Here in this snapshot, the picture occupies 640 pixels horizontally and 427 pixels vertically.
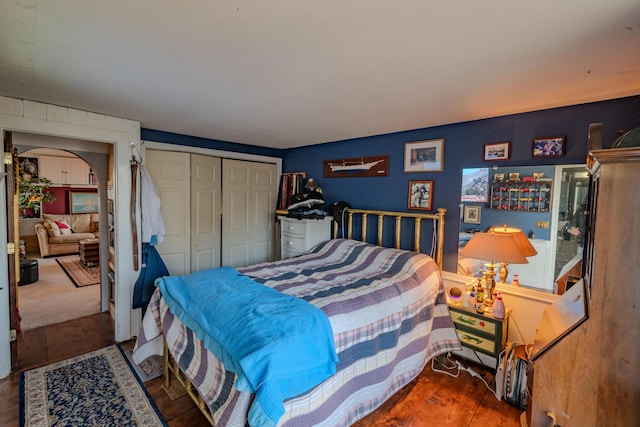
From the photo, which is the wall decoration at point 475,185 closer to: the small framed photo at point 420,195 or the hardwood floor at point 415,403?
the small framed photo at point 420,195

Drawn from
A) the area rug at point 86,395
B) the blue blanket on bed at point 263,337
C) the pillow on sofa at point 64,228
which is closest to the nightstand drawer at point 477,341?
the blue blanket on bed at point 263,337

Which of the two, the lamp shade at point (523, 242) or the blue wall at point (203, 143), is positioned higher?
the blue wall at point (203, 143)

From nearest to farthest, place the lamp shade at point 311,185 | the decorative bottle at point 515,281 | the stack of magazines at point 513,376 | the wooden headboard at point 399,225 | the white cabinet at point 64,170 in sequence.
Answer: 1. the stack of magazines at point 513,376
2. the decorative bottle at point 515,281
3. the wooden headboard at point 399,225
4. the lamp shade at point 311,185
5. the white cabinet at point 64,170

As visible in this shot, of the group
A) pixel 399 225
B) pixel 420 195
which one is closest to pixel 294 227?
pixel 399 225

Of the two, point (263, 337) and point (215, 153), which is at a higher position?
point (215, 153)

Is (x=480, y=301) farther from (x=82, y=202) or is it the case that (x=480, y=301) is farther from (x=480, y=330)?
(x=82, y=202)

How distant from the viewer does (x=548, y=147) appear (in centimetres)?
230

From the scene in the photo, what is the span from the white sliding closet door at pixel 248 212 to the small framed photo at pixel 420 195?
7.29 feet

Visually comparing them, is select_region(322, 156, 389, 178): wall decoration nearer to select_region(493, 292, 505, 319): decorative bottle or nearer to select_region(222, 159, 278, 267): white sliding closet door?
select_region(222, 159, 278, 267): white sliding closet door

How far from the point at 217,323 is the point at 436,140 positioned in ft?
8.45

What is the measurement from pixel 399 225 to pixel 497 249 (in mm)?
1065

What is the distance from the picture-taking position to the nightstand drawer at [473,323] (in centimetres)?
239

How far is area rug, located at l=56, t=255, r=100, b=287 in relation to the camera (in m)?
4.76

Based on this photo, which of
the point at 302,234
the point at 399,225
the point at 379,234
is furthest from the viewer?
the point at 302,234
